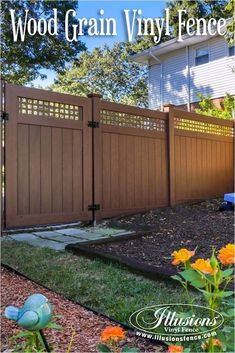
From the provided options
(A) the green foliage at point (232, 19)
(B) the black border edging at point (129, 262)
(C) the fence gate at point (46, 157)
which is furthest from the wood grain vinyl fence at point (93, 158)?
(A) the green foliage at point (232, 19)

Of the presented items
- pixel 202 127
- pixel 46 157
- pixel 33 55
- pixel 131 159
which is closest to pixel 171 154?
pixel 131 159

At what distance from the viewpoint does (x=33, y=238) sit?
3650mm

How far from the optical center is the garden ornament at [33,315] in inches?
30.5

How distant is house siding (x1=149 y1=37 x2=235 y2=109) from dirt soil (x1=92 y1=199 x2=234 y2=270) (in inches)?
221

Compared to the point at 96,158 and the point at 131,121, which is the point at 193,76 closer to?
the point at 131,121

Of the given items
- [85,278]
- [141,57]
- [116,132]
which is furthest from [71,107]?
[141,57]

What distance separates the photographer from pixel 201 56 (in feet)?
33.6

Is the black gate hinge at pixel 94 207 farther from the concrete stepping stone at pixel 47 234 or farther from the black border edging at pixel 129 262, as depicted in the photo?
the black border edging at pixel 129 262

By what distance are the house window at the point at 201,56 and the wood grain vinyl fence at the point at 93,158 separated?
4.82 meters

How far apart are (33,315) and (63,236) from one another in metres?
2.99

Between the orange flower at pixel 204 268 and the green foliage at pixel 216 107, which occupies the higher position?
the green foliage at pixel 216 107

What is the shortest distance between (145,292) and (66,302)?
434 mm

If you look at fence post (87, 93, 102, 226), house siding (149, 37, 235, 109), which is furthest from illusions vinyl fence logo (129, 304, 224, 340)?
house siding (149, 37, 235, 109)

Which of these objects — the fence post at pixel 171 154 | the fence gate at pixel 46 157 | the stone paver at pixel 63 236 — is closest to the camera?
the stone paver at pixel 63 236
